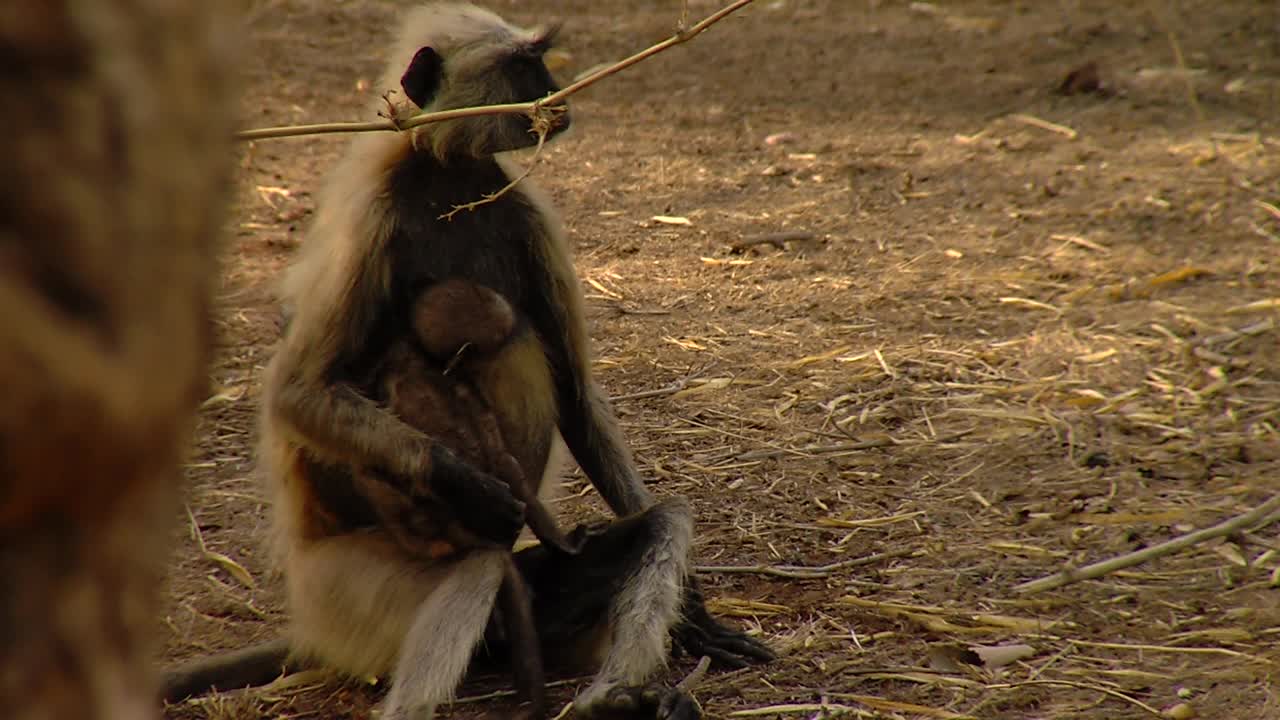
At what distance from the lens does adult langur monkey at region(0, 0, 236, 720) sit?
1.00 meters

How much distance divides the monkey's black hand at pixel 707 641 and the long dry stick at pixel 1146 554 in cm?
88

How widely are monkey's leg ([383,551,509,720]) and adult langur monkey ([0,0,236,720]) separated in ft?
7.58

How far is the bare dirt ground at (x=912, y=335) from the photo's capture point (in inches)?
162

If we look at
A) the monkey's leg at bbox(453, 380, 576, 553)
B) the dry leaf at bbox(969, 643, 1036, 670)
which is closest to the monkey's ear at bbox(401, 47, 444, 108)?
the monkey's leg at bbox(453, 380, 576, 553)

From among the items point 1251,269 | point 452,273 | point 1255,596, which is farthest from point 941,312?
point 452,273

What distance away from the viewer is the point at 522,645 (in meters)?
3.70

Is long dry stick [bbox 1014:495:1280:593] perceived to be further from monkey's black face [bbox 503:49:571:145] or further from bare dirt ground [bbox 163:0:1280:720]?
monkey's black face [bbox 503:49:571:145]

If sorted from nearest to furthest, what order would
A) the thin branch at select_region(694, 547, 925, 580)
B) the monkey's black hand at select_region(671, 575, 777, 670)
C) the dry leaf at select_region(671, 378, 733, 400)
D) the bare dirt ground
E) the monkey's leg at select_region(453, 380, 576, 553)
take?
the monkey's leg at select_region(453, 380, 576, 553) < the monkey's black hand at select_region(671, 575, 777, 670) < the bare dirt ground < the thin branch at select_region(694, 547, 925, 580) < the dry leaf at select_region(671, 378, 733, 400)

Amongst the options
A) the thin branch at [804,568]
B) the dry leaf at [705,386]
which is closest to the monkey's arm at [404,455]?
the thin branch at [804,568]

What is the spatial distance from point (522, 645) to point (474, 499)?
39 centimetres

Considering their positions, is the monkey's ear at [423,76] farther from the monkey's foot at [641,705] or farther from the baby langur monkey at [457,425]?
the monkey's foot at [641,705]

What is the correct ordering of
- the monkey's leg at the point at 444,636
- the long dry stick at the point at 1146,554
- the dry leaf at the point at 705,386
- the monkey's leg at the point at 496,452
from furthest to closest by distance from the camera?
1. the dry leaf at the point at 705,386
2. the long dry stick at the point at 1146,554
3. the monkey's leg at the point at 496,452
4. the monkey's leg at the point at 444,636

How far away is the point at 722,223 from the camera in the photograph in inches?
299

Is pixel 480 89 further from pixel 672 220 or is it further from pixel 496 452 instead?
pixel 672 220
